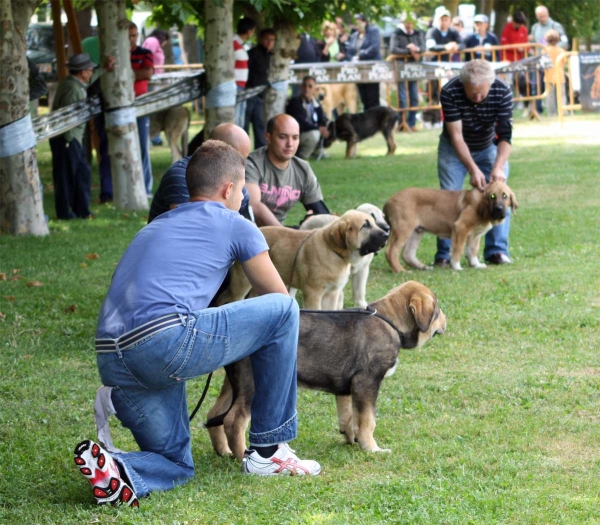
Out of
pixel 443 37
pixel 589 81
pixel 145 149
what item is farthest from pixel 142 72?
pixel 589 81

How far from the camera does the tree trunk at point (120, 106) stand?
1470 cm

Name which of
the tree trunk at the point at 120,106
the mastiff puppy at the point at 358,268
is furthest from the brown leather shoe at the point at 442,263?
the tree trunk at the point at 120,106

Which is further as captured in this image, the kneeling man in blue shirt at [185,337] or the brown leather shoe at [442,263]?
the brown leather shoe at [442,263]

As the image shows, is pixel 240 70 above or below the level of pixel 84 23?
below

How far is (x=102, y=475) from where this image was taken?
450cm

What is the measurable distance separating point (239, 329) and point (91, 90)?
483 inches

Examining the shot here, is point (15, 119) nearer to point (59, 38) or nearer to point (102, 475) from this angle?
point (59, 38)

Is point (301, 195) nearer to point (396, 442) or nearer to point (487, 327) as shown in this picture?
point (487, 327)

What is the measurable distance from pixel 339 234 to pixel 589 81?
75.3ft

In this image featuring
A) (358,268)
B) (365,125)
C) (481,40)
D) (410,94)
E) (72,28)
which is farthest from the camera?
(481,40)

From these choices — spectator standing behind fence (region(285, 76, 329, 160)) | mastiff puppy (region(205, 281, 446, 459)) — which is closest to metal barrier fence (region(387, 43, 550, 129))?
spectator standing behind fence (region(285, 76, 329, 160))

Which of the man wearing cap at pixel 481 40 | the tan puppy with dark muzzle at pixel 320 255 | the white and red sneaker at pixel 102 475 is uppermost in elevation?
the man wearing cap at pixel 481 40

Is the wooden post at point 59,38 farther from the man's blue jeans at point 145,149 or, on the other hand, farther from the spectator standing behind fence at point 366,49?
the spectator standing behind fence at point 366,49

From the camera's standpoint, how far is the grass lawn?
4.59 m
